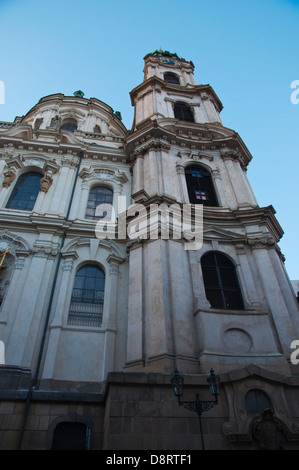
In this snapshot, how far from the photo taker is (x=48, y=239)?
49.2 ft

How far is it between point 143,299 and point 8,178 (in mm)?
10684

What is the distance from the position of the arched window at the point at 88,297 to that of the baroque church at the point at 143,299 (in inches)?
2.4

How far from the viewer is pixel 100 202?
59.5 feet

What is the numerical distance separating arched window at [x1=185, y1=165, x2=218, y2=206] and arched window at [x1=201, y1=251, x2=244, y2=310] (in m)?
3.94

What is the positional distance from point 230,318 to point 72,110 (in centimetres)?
2554

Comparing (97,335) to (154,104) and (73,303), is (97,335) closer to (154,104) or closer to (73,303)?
(73,303)

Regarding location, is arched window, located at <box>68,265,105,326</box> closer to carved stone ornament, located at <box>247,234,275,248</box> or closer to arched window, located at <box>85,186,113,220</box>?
arched window, located at <box>85,186,113,220</box>

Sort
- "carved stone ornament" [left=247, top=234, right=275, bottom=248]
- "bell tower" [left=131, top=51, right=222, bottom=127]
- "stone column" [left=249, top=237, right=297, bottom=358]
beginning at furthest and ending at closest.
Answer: "bell tower" [left=131, top=51, right=222, bottom=127]
"carved stone ornament" [left=247, top=234, right=275, bottom=248]
"stone column" [left=249, top=237, right=297, bottom=358]

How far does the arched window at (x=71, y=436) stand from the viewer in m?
9.08

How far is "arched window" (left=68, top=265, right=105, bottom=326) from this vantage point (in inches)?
511

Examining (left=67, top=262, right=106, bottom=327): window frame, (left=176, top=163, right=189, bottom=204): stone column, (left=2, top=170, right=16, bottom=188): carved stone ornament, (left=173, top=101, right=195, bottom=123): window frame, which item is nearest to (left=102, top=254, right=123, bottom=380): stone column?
(left=67, top=262, right=106, bottom=327): window frame

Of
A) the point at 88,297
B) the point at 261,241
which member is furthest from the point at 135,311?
the point at 261,241

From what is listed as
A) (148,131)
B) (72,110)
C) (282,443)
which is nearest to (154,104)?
(148,131)

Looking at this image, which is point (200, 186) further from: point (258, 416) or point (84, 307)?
point (258, 416)
